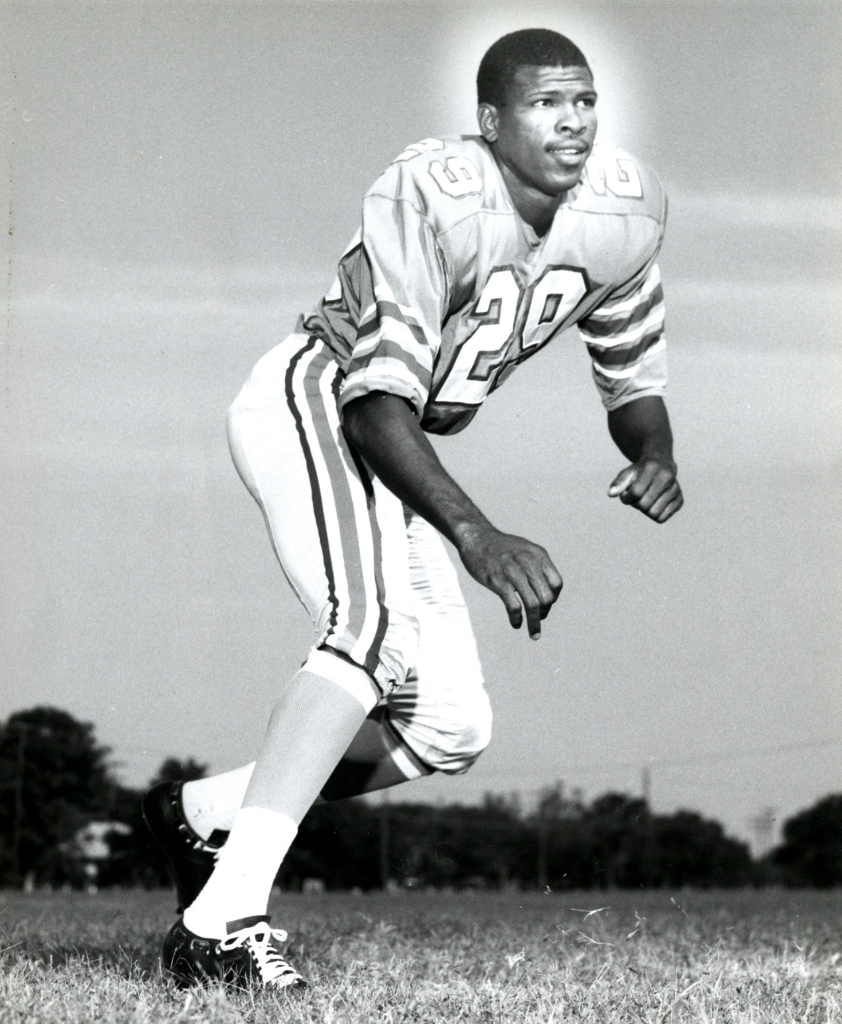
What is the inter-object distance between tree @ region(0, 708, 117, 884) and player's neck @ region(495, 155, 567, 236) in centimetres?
3841

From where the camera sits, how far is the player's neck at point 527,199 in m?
3.17

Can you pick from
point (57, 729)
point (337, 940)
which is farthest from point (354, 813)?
point (337, 940)

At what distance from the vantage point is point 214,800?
134 inches

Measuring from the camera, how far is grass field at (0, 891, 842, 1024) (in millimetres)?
2451

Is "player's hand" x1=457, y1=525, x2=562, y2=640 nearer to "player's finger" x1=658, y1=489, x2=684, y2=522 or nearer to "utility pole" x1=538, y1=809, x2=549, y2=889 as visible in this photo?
"player's finger" x1=658, y1=489, x2=684, y2=522

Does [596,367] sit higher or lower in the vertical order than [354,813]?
higher

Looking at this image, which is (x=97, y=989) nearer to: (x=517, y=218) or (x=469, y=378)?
(x=469, y=378)

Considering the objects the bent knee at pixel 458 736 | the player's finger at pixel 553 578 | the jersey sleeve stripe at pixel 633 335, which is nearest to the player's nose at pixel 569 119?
the jersey sleeve stripe at pixel 633 335

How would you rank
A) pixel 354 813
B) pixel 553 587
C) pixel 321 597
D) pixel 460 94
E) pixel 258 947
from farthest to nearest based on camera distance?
1. pixel 354 813
2. pixel 460 94
3. pixel 321 597
4. pixel 258 947
5. pixel 553 587

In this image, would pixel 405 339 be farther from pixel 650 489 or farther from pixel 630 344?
pixel 630 344

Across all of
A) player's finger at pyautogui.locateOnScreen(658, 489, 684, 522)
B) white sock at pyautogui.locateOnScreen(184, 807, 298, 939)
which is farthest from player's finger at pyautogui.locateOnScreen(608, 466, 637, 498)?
white sock at pyautogui.locateOnScreen(184, 807, 298, 939)

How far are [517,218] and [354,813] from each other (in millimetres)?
38547

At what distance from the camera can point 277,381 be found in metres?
3.19

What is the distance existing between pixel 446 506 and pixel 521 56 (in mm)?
1063
